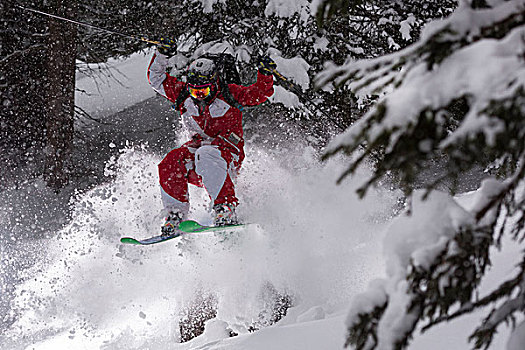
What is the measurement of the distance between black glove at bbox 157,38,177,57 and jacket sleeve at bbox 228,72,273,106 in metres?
0.76

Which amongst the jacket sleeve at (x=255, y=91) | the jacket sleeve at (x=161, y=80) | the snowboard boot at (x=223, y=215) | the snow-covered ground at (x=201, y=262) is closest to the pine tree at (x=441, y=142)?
the snow-covered ground at (x=201, y=262)

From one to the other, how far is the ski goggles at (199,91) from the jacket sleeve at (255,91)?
0.93 feet

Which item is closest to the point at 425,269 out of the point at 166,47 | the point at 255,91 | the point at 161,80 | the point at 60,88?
the point at 255,91

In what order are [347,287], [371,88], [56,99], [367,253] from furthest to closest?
[56,99], [367,253], [347,287], [371,88]

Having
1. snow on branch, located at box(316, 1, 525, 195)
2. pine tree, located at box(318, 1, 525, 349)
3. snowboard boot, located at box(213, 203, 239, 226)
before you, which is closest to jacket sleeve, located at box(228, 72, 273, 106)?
snowboard boot, located at box(213, 203, 239, 226)

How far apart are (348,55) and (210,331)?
5.18 meters

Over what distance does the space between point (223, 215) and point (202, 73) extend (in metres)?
1.59

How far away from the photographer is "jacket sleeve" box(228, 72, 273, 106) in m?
6.07

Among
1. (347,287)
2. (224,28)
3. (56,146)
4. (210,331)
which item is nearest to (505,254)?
(347,287)

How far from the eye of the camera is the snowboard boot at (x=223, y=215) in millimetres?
5763

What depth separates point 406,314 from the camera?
1703 millimetres

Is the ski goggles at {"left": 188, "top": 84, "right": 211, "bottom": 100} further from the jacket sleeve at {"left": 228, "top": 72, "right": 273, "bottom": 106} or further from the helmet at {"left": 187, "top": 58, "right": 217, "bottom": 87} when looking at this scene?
the jacket sleeve at {"left": 228, "top": 72, "right": 273, "bottom": 106}

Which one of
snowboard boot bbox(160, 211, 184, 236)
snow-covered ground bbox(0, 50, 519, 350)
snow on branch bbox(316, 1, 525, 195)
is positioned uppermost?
snow on branch bbox(316, 1, 525, 195)

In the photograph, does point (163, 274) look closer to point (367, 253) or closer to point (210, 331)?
point (210, 331)
